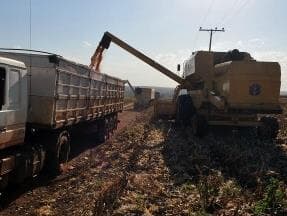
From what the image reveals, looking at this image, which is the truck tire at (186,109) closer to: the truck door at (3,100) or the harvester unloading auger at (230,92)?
the harvester unloading auger at (230,92)

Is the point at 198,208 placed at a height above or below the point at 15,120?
below

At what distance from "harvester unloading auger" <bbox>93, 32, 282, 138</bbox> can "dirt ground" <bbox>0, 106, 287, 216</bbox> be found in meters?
0.94

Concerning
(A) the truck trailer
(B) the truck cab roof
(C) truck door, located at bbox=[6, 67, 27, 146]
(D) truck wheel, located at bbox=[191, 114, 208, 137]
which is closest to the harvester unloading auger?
(D) truck wheel, located at bbox=[191, 114, 208, 137]

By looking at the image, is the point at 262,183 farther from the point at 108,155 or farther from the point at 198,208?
the point at 108,155

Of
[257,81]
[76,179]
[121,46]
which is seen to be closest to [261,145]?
[257,81]

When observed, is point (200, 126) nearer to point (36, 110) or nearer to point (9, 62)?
point (36, 110)

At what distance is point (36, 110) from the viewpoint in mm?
10078

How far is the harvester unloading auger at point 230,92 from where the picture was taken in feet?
53.3

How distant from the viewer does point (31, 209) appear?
864 centimetres

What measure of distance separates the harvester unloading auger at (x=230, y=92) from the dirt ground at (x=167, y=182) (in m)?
0.94

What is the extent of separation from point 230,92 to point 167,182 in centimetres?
684

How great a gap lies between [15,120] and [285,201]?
5595 millimetres

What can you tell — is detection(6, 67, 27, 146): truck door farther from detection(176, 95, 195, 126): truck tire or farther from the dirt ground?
detection(176, 95, 195, 126): truck tire

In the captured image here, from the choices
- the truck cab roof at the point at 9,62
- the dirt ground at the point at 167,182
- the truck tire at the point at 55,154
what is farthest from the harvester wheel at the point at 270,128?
the truck cab roof at the point at 9,62
